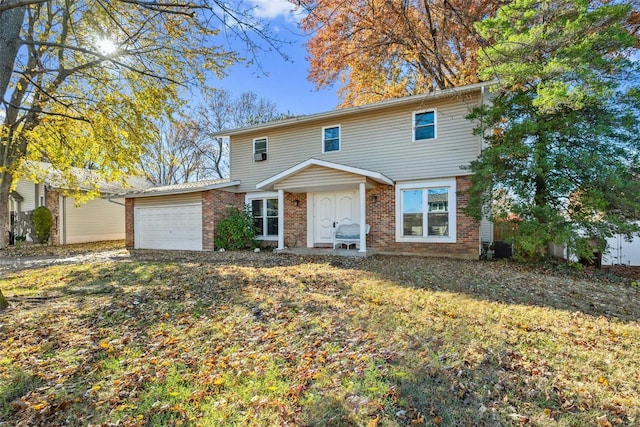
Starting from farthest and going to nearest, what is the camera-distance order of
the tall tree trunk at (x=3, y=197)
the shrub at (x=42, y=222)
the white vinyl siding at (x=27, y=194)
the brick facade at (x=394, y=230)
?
the white vinyl siding at (x=27, y=194)
the shrub at (x=42, y=222)
the tall tree trunk at (x=3, y=197)
the brick facade at (x=394, y=230)

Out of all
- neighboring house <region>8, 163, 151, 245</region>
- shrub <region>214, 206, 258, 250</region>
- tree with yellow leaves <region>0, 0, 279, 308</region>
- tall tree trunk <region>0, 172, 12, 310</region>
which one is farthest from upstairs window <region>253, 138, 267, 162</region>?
tall tree trunk <region>0, 172, 12, 310</region>

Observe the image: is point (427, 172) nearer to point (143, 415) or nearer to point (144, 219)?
point (143, 415)

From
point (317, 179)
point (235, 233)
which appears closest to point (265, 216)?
point (235, 233)

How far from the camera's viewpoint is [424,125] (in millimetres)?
10461

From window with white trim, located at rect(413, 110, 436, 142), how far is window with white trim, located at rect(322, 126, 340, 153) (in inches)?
109

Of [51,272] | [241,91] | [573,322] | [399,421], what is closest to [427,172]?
[573,322]

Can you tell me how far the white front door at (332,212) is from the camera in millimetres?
11539

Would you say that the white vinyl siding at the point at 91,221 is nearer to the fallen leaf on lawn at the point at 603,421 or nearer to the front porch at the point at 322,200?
the front porch at the point at 322,200

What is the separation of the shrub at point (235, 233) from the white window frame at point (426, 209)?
5.63 m

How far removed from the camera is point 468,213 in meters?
9.11

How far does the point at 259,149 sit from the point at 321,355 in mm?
11050

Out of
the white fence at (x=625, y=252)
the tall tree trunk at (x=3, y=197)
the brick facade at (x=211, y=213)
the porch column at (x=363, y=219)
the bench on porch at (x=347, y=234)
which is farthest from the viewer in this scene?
the tall tree trunk at (x=3, y=197)

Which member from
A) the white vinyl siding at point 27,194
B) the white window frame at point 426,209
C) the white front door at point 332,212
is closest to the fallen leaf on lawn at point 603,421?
the white window frame at point 426,209

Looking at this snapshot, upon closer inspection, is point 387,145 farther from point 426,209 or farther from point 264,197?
point 264,197
